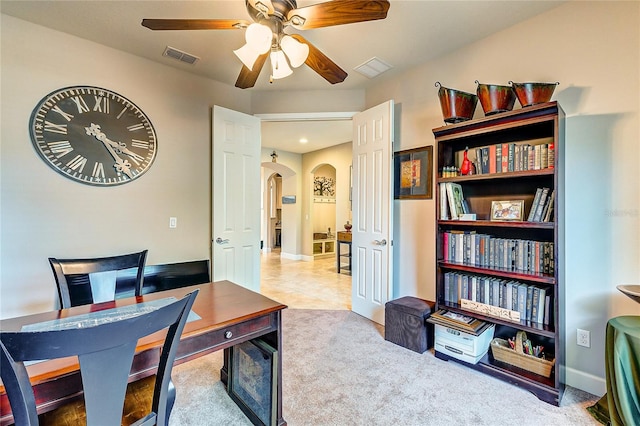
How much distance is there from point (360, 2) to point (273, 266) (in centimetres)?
558

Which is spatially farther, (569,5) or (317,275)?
(317,275)

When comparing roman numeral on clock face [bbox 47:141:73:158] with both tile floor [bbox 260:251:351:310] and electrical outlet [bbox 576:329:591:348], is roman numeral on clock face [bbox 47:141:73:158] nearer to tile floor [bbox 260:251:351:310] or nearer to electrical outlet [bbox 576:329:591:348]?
tile floor [bbox 260:251:351:310]

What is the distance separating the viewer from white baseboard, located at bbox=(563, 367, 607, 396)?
190 centimetres

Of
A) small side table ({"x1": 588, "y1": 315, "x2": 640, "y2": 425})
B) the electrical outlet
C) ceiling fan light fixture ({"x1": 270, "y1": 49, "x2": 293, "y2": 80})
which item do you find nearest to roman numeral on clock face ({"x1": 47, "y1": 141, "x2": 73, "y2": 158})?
ceiling fan light fixture ({"x1": 270, "y1": 49, "x2": 293, "y2": 80})

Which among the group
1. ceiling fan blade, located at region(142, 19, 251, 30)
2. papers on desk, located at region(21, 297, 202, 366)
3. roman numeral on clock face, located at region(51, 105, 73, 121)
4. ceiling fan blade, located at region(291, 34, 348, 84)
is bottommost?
papers on desk, located at region(21, 297, 202, 366)

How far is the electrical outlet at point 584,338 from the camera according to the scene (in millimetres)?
1964

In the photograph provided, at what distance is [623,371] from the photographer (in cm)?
146

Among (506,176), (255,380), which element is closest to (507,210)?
(506,176)

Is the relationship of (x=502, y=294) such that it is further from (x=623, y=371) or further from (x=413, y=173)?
(x=413, y=173)

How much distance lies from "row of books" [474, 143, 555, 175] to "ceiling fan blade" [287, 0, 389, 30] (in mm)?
1312

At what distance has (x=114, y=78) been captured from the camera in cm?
268

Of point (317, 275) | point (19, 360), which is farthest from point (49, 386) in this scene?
point (317, 275)

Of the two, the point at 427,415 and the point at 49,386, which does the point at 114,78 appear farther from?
the point at 427,415

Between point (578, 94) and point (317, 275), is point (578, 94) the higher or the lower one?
the higher one
